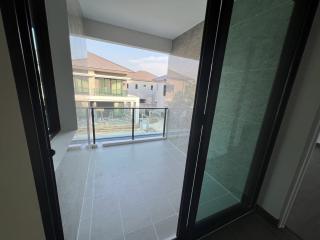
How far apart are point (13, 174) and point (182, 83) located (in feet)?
10.1

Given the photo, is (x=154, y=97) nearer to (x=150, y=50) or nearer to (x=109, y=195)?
(x=150, y=50)

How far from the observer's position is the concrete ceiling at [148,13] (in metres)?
2.22

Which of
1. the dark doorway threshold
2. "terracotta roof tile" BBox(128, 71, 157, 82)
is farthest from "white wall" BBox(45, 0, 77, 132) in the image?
"terracotta roof tile" BBox(128, 71, 157, 82)

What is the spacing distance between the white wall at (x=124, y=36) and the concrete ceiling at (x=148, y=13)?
96 millimetres

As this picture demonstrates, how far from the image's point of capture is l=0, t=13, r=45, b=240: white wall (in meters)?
0.48

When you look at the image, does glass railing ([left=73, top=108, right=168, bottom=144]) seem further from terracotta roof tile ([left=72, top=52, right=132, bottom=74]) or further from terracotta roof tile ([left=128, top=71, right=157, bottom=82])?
terracotta roof tile ([left=128, top=71, right=157, bottom=82])

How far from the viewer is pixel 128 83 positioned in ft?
14.3

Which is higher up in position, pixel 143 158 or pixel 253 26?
pixel 253 26

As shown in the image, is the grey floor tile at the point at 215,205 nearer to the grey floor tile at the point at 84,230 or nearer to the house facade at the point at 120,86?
the grey floor tile at the point at 84,230

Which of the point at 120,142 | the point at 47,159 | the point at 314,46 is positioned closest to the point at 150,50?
the point at 120,142

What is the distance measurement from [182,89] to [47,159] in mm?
2931

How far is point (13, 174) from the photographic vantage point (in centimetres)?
55

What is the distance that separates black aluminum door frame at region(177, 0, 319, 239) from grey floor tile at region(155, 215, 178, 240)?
0.41 ft

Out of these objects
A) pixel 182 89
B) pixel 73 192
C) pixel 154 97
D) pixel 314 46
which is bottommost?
pixel 73 192
